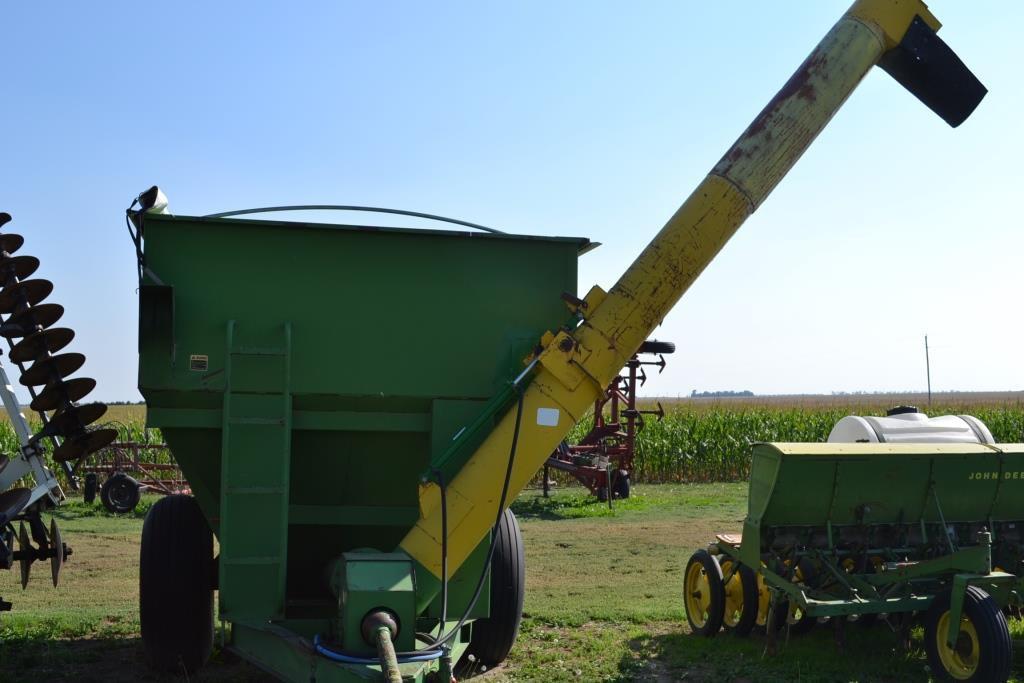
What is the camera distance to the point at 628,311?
18.0ft

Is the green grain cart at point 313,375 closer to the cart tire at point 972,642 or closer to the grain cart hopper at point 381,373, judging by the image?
the grain cart hopper at point 381,373

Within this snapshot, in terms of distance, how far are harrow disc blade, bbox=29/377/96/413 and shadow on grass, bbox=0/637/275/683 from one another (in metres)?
1.78

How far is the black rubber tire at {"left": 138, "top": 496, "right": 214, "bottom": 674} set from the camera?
6391mm

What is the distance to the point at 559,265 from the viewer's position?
6234 mm

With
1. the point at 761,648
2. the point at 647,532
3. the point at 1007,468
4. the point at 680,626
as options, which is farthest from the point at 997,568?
the point at 647,532

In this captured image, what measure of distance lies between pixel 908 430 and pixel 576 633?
3.30 m

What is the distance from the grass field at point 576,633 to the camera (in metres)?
6.76

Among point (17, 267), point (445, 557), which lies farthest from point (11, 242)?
point (445, 557)

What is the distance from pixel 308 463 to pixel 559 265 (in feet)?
6.50

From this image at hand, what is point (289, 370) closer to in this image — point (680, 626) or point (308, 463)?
point (308, 463)

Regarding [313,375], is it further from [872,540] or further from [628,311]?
[872,540]

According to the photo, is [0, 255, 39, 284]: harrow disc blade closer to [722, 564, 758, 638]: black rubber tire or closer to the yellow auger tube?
the yellow auger tube

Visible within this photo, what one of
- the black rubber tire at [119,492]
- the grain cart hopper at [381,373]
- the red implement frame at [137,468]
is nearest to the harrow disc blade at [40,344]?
the grain cart hopper at [381,373]

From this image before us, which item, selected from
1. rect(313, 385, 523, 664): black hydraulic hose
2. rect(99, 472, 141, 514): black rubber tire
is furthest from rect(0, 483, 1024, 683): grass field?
rect(99, 472, 141, 514): black rubber tire
